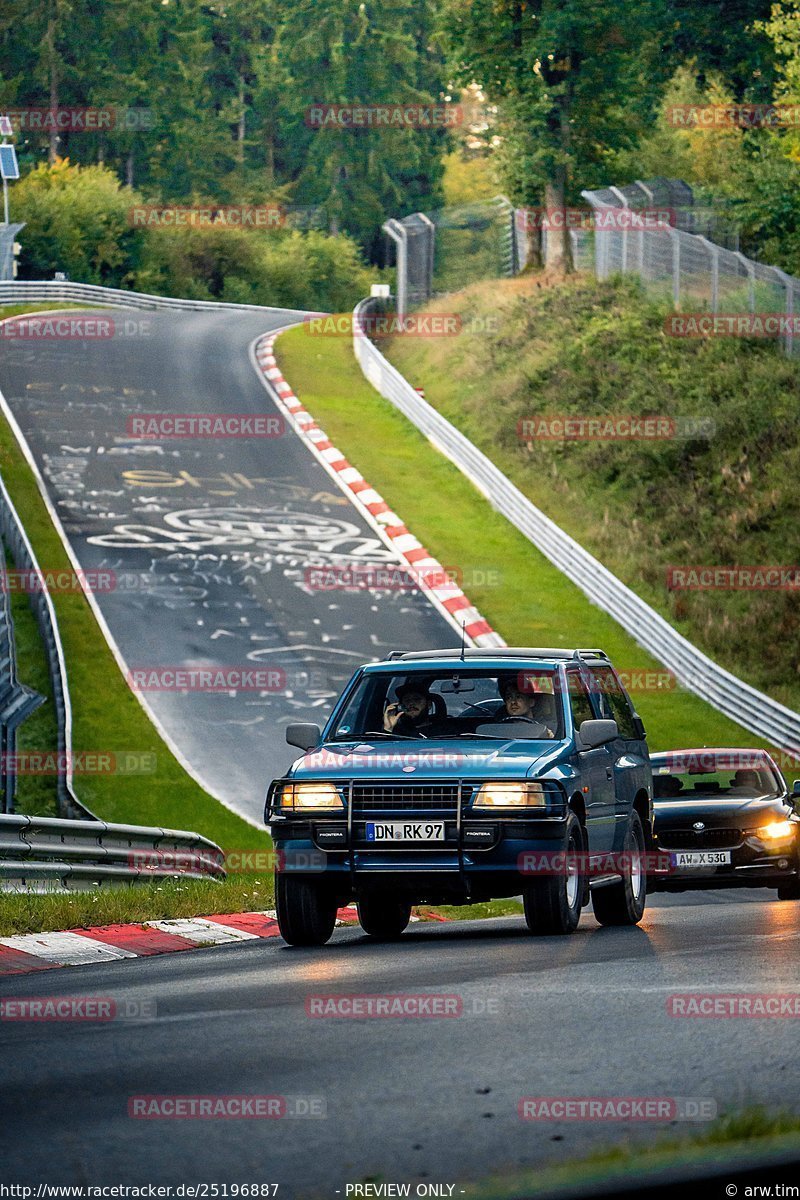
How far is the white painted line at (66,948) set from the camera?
37.1ft

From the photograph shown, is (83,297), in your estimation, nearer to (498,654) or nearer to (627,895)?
(498,654)

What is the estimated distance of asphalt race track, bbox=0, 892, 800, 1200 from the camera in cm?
527

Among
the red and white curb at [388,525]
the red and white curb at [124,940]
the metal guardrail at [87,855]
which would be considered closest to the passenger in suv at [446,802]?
the red and white curb at [124,940]

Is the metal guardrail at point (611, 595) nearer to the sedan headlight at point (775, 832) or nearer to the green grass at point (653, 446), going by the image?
the green grass at point (653, 446)

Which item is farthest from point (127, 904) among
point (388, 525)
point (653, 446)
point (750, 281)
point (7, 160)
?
point (7, 160)

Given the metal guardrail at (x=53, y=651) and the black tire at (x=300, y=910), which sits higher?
the black tire at (x=300, y=910)

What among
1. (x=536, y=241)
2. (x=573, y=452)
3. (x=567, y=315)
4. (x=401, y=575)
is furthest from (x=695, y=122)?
(x=401, y=575)

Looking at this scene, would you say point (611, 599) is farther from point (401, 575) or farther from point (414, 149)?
point (414, 149)

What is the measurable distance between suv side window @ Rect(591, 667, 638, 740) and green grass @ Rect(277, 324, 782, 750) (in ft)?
44.3

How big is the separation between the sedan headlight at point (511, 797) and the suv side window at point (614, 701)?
198 cm

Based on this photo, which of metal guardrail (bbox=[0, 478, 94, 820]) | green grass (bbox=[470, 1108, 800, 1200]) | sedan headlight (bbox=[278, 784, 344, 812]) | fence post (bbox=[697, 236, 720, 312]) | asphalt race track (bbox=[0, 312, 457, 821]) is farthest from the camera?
fence post (bbox=[697, 236, 720, 312])

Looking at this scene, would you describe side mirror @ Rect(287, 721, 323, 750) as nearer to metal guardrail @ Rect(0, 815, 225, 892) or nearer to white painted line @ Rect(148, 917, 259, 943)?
white painted line @ Rect(148, 917, 259, 943)

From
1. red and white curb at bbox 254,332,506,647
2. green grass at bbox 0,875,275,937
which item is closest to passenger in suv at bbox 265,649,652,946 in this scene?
green grass at bbox 0,875,275,937

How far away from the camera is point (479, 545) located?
121 feet
